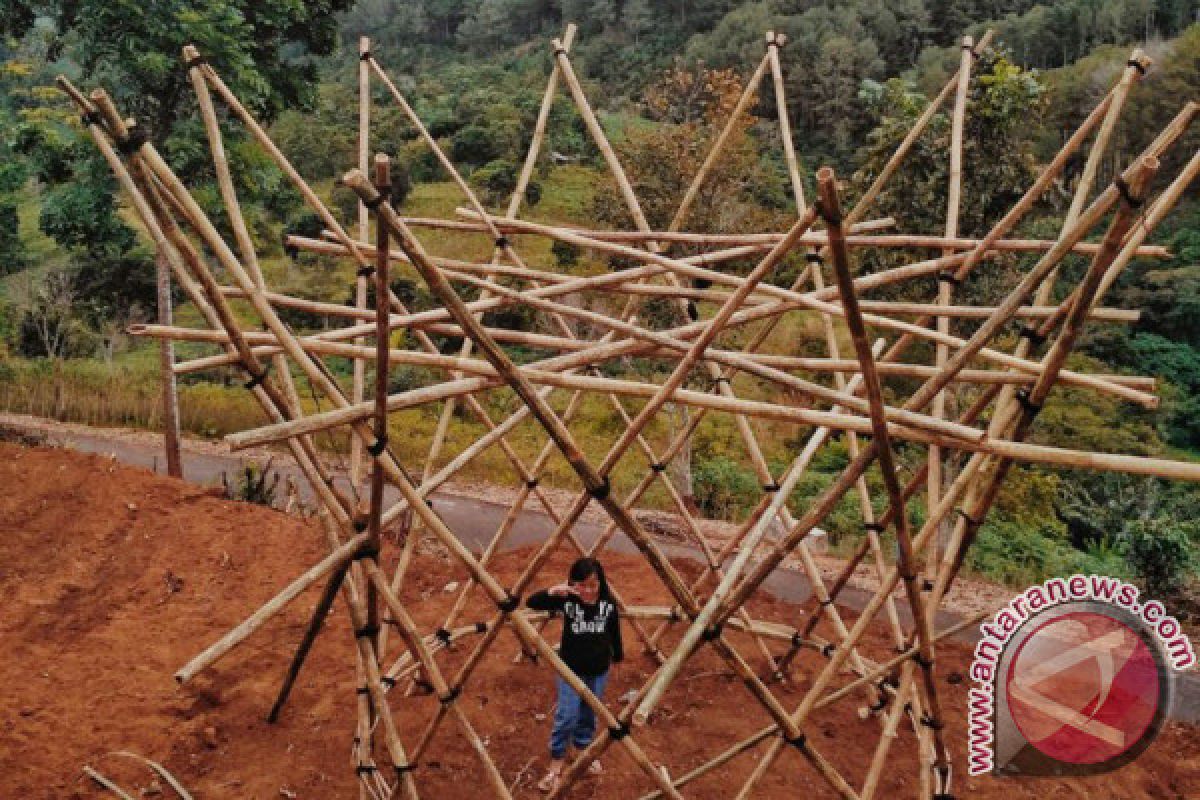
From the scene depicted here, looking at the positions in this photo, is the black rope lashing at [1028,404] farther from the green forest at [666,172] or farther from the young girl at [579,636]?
the young girl at [579,636]

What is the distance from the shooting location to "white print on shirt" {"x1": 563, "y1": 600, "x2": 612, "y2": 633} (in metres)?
3.46

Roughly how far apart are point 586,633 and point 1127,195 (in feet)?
7.86

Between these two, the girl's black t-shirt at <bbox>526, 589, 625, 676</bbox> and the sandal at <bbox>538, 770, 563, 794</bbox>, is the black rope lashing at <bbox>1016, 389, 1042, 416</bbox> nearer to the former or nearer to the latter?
the girl's black t-shirt at <bbox>526, 589, 625, 676</bbox>

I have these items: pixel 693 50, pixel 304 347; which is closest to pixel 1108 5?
pixel 693 50

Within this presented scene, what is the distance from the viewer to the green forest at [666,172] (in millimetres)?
7059

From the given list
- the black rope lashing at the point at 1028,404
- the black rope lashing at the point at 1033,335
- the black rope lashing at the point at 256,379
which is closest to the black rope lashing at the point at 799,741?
the black rope lashing at the point at 1028,404

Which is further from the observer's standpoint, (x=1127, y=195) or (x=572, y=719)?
(x=572, y=719)

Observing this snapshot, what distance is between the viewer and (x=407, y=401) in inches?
93.4

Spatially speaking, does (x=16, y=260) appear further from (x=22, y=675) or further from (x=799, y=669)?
(x=799, y=669)

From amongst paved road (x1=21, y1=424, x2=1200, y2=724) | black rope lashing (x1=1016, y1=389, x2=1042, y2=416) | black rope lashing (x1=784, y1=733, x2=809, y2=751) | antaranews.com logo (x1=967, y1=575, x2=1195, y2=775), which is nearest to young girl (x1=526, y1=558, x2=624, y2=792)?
black rope lashing (x1=784, y1=733, x2=809, y2=751)

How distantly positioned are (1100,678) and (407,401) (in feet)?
8.71

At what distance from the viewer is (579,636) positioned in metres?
3.47

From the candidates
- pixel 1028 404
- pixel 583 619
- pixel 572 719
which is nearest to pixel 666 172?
pixel 583 619

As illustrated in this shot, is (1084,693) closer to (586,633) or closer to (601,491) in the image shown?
(586,633)
